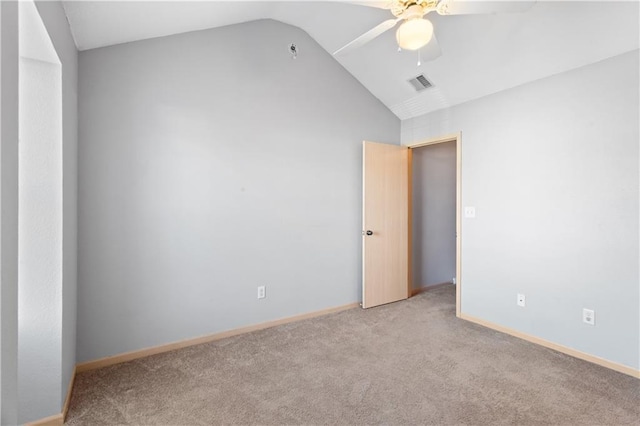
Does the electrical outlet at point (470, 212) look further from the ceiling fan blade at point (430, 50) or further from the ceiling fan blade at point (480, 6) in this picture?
the ceiling fan blade at point (480, 6)

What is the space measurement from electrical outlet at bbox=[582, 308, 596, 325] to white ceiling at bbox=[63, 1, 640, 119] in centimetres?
198

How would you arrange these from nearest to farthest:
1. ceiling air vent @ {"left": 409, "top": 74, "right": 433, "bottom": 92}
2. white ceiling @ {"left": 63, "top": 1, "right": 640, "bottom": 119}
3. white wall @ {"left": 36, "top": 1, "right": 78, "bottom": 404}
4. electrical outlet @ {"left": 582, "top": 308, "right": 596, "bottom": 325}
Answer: white wall @ {"left": 36, "top": 1, "right": 78, "bottom": 404}, white ceiling @ {"left": 63, "top": 1, "right": 640, "bottom": 119}, electrical outlet @ {"left": 582, "top": 308, "right": 596, "bottom": 325}, ceiling air vent @ {"left": 409, "top": 74, "right": 433, "bottom": 92}

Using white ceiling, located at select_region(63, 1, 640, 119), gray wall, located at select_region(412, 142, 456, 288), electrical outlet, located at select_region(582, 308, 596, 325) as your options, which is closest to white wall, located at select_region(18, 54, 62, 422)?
white ceiling, located at select_region(63, 1, 640, 119)

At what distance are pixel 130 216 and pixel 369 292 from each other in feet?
8.44

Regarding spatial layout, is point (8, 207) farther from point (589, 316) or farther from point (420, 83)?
point (589, 316)

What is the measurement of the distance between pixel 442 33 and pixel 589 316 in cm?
265

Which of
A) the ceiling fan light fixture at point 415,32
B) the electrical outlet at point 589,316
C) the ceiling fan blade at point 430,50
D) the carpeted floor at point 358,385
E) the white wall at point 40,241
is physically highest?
the ceiling fan blade at point 430,50

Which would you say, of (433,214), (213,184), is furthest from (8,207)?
(433,214)

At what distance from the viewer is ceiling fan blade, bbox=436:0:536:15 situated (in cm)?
161

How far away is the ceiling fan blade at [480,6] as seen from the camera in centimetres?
161

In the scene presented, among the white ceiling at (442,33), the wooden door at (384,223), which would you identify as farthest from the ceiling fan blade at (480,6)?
the wooden door at (384,223)

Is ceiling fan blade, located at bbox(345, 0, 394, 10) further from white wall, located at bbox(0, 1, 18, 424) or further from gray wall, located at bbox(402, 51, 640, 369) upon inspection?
gray wall, located at bbox(402, 51, 640, 369)

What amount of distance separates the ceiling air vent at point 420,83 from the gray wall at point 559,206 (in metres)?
0.44

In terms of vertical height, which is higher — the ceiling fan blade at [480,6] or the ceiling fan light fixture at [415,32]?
the ceiling fan blade at [480,6]
